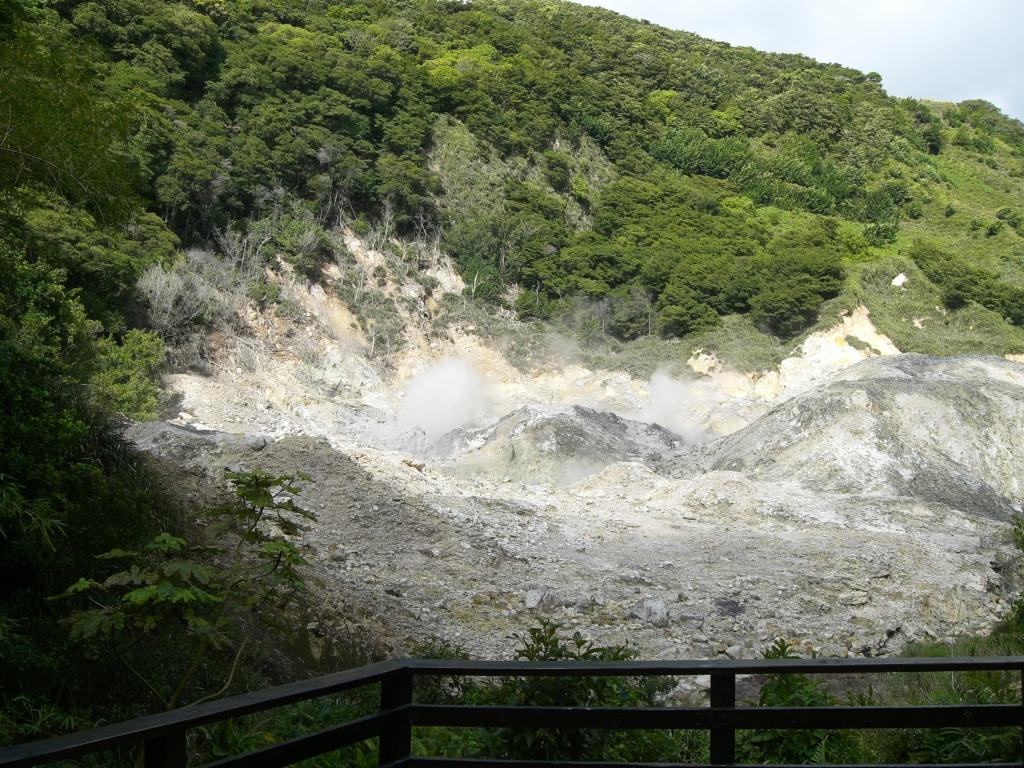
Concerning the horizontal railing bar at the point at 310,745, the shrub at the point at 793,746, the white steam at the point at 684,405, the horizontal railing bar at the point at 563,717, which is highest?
the white steam at the point at 684,405

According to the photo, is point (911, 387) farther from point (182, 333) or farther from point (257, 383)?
point (182, 333)

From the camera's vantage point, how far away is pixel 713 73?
223 feet

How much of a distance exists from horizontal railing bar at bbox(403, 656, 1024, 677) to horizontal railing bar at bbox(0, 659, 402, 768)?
194 millimetres

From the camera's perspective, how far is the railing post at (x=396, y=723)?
286 centimetres

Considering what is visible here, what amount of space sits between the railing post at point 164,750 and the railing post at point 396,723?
70cm

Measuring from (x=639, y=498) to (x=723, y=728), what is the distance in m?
18.0

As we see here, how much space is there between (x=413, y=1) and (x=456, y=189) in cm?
2154

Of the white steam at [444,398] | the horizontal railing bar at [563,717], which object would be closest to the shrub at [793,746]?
the horizontal railing bar at [563,717]

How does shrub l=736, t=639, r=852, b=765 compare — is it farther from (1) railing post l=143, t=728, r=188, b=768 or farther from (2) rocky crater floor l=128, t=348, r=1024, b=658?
(1) railing post l=143, t=728, r=188, b=768

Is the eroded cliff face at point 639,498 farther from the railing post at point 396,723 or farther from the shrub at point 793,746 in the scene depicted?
the railing post at point 396,723

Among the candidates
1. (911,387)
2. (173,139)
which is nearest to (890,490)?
(911,387)

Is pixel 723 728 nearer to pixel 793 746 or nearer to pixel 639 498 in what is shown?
pixel 793 746

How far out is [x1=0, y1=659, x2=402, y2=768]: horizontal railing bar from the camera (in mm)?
2010

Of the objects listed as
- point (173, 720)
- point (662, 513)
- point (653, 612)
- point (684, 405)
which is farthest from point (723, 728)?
point (684, 405)
